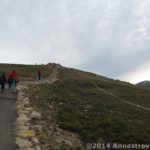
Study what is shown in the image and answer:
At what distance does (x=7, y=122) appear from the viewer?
2502cm

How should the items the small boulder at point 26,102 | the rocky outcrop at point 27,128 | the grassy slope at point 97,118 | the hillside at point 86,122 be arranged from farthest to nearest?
the small boulder at point 26,102, the grassy slope at point 97,118, the hillside at point 86,122, the rocky outcrop at point 27,128

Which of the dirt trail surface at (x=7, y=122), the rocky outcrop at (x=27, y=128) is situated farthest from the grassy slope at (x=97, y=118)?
the dirt trail surface at (x=7, y=122)

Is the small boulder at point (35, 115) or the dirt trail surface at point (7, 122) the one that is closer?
the dirt trail surface at point (7, 122)

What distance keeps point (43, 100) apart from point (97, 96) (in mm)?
10170

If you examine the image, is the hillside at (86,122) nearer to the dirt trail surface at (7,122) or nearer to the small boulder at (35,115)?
the small boulder at (35,115)

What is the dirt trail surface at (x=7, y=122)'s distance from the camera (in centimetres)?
→ 2060

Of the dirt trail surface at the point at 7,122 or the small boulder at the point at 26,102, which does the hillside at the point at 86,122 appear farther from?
the dirt trail surface at the point at 7,122

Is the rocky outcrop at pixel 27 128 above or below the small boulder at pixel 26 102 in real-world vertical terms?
below

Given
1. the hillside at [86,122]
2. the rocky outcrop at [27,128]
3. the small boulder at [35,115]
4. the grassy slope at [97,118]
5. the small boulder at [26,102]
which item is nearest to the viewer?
the rocky outcrop at [27,128]

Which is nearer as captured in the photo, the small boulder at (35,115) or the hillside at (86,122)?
the hillside at (86,122)

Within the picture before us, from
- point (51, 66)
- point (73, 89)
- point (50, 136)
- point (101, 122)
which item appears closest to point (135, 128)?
point (101, 122)

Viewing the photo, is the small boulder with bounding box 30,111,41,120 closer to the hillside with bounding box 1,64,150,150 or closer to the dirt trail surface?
the hillside with bounding box 1,64,150,150

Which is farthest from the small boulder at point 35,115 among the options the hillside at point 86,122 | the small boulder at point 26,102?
the small boulder at point 26,102

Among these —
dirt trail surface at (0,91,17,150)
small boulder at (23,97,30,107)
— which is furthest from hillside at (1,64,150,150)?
dirt trail surface at (0,91,17,150)
